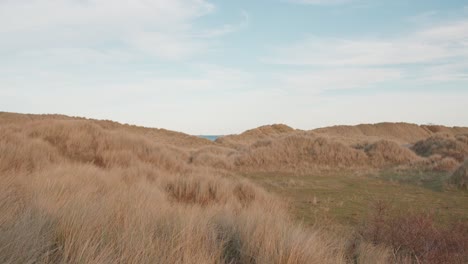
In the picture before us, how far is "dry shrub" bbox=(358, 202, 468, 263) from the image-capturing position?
504 cm

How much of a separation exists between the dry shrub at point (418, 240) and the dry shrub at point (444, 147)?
617 inches

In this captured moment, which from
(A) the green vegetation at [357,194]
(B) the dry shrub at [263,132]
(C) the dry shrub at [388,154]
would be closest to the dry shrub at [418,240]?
(A) the green vegetation at [357,194]

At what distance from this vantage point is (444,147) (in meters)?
24.1

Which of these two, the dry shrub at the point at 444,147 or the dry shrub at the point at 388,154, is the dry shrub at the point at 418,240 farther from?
the dry shrub at the point at 444,147

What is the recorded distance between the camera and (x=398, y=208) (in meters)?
9.36

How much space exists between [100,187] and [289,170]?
1139cm

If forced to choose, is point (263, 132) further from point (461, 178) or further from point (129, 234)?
point (129, 234)

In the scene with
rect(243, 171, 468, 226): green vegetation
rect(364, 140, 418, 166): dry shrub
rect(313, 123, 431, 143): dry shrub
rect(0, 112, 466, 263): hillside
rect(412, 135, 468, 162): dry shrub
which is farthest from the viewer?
rect(313, 123, 431, 143): dry shrub

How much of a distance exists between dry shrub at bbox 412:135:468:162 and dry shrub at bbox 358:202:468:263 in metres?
15.7

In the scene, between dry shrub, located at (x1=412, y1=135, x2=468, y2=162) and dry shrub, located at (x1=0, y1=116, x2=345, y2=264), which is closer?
dry shrub, located at (x1=0, y1=116, x2=345, y2=264)

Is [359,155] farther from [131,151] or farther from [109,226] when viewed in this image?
[109,226]

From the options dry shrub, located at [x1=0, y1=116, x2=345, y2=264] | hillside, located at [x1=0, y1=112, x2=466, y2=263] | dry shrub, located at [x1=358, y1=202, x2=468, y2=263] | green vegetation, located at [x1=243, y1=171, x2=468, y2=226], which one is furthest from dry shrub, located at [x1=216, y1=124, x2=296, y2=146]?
dry shrub, located at [x1=0, y1=116, x2=345, y2=264]

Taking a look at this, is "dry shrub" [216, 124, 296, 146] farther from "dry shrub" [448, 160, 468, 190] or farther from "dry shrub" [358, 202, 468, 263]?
"dry shrub" [358, 202, 468, 263]

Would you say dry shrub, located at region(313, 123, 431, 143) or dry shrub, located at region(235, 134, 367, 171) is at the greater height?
dry shrub, located at region(313, 123, 431, 143)
